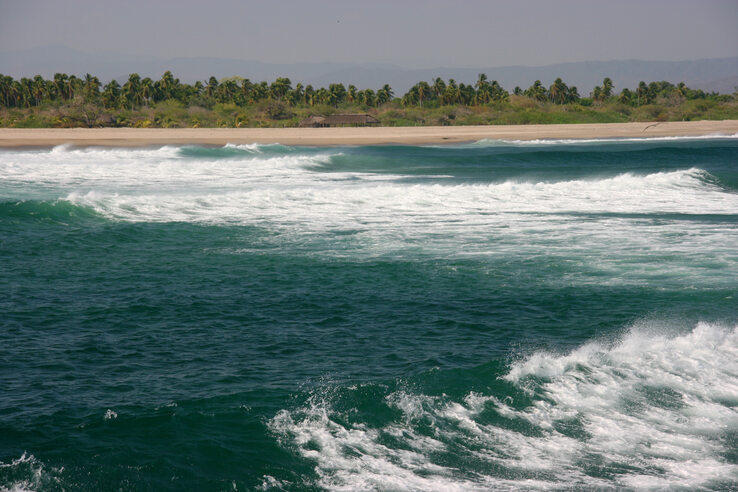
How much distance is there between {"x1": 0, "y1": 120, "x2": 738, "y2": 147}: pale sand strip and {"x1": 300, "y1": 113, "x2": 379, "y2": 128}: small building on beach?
6.19 metres

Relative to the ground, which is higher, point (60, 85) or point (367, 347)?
point (60, 85)

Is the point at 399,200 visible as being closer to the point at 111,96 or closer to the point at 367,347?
the point at 367,347

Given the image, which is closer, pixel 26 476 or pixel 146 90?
pixel 26 476

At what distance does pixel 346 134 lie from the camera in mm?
72125

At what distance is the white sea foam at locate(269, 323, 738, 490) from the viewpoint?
25.0 feet

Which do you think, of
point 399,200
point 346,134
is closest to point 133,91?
point 346,134

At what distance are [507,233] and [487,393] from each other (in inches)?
464

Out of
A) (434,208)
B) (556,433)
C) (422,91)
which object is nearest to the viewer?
(556,433)

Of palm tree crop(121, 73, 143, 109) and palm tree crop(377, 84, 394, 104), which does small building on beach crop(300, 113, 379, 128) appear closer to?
palm tree crop(377, 84, 394, 104)

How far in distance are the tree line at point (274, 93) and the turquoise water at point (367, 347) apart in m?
84.6

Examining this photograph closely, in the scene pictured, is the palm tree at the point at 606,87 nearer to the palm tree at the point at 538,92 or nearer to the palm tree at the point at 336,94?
the palm tree at the point at 538,92

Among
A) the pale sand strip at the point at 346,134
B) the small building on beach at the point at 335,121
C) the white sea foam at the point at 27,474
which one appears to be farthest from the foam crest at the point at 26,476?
the small building on beach at the point at 335,121

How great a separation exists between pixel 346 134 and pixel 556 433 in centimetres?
6504

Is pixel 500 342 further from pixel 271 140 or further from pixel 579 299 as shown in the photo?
pixel 271 140
